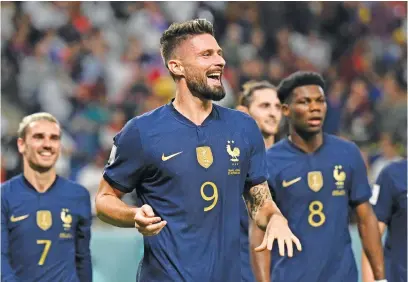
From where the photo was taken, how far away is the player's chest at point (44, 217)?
7398 mm

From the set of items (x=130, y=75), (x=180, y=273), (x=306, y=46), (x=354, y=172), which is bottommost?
(x=180, y=273)

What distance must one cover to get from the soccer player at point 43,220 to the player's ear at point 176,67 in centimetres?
253

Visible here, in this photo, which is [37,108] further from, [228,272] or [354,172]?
[228,272]

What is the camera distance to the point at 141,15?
15266 millimetres

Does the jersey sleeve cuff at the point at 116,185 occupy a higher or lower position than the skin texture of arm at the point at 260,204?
higher

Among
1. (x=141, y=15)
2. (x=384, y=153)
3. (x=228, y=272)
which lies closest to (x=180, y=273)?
(x=228, y=272)

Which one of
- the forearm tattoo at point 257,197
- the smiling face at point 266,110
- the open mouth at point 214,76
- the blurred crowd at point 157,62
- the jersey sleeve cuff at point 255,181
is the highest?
the blurred crowd at point 157,62

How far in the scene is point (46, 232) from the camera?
7422mm

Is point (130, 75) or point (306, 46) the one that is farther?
point (306, 46)

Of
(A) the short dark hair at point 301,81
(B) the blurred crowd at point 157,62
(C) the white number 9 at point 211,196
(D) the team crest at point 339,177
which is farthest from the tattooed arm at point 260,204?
(B) the blurred crowd at point 157,62

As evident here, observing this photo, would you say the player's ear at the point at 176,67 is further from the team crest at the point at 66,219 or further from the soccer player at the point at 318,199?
the team crest at the point at 66,219

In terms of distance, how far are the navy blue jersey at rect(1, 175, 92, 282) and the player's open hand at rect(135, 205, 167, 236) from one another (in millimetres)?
2830

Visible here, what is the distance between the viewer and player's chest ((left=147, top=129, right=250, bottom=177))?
502 cm

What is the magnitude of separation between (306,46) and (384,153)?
13.1 feet
